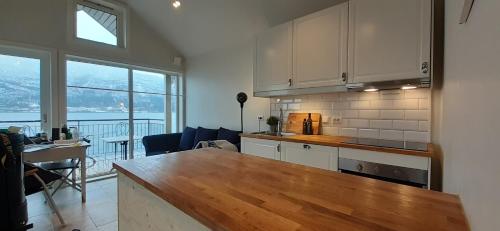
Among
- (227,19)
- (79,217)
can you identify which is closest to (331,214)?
(79,217)

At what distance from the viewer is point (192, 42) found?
4.66 m

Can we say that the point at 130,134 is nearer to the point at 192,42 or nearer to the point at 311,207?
the point at 192,42

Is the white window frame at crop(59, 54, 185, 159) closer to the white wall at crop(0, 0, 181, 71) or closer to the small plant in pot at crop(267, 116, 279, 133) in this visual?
the white wall at crop(0, 0, 181, 71)

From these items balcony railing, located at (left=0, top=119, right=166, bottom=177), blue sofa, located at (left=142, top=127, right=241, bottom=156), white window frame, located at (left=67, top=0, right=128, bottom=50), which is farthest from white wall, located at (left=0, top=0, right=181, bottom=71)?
blue sofa, located at (left=142, top=127, right=241, bottom=156)

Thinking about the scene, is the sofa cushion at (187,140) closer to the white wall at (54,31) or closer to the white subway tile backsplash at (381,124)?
the white wall at (54,31)

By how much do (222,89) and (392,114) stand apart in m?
2.91

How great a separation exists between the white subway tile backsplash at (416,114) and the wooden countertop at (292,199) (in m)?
1.56

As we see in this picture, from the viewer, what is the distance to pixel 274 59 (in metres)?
3.03

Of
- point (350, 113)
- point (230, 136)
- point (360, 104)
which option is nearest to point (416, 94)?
point (360, 104)

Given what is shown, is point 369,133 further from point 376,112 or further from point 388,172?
point 388,172

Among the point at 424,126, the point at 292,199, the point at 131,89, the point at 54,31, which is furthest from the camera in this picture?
the point at 131,89

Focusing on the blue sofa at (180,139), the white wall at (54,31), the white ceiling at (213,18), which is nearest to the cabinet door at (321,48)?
the white ceiling at (213,18)

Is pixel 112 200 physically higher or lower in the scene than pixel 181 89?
lower

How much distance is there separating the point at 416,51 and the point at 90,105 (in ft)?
16.0
